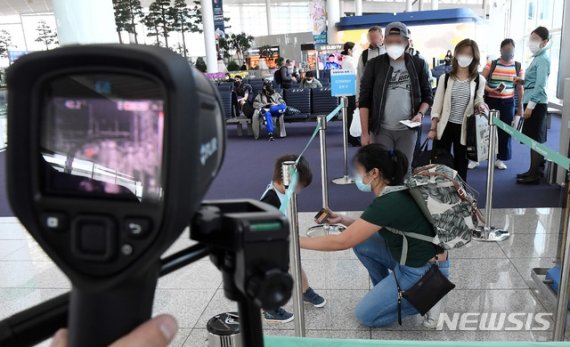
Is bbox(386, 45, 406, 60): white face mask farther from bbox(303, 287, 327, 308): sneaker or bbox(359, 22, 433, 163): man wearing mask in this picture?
bbox(303, 287, 327, 308): sneaker

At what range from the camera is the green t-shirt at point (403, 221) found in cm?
229

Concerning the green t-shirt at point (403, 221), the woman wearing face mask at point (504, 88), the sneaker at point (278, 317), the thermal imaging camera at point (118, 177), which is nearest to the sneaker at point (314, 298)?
the sneaker at point (278, 317)

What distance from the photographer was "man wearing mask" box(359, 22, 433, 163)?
3.82 meters

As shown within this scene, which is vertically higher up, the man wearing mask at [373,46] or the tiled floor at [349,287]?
the man wearing mask at [373,46]

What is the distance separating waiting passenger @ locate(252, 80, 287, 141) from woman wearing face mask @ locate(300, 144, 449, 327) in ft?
21.2

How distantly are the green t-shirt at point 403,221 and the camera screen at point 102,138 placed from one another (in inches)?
74.9

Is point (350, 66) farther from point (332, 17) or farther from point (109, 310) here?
point (332, 17)

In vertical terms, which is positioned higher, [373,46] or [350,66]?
[373,46]

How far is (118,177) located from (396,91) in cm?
360

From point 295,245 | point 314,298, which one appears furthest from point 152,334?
point 314,298

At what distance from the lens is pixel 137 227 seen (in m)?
0.45

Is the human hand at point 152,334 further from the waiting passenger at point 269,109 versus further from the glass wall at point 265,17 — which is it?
the glass wall at point 265,17

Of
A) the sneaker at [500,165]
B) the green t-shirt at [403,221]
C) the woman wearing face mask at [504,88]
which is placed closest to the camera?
the green t-shirt at [403,221]

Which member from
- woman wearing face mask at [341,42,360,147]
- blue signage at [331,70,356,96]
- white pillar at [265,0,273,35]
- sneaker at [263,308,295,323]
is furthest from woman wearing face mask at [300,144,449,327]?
white pillar at [265,0,273,35]
